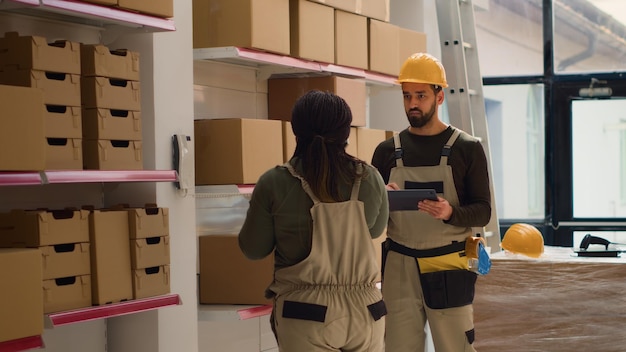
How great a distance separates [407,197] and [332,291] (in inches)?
42.5

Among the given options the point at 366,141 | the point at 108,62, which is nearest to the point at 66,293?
the point at 108,62

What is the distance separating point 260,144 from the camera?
4637 mm

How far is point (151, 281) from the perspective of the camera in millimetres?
3926

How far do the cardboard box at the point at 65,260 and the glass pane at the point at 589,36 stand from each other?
5905 mm

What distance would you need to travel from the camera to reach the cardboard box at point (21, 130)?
3170 millimetres

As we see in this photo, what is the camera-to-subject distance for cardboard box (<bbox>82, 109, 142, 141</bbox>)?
12.2 ft

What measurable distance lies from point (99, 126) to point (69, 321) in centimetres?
76

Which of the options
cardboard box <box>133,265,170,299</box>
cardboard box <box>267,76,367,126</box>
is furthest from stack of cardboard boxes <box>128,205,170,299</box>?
cardboard box <box>267,76,367,126</box>

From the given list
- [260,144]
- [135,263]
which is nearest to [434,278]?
[260,144]

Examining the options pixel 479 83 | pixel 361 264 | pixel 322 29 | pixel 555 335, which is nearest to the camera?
pixel 361 264

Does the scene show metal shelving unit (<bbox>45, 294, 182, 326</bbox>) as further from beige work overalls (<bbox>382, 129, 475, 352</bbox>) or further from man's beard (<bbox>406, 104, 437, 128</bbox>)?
man's beard (<bbox>406, 104, 437, 128</bbox>)

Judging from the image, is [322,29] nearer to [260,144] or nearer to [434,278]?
[260,144]

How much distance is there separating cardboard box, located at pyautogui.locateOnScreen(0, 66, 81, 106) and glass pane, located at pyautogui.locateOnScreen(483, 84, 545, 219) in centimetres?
572

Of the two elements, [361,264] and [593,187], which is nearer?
[361,264]
